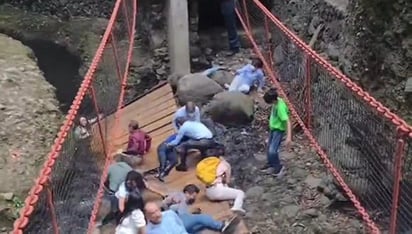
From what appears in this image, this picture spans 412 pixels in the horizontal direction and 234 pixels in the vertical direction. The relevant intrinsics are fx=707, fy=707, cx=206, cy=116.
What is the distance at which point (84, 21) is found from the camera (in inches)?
663

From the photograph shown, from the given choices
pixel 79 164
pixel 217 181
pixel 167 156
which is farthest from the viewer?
pixel 167 156

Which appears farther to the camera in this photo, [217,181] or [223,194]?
[217,181]

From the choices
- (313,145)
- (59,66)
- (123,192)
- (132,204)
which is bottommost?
(59,66)

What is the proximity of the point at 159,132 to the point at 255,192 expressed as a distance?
2.11m

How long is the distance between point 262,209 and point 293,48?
2149mm

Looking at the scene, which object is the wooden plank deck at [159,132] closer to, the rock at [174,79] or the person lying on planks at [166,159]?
the person lying on planks at [166,159]

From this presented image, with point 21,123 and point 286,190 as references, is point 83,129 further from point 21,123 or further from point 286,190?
point 21,123

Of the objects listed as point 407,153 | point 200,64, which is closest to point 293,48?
point 407,153

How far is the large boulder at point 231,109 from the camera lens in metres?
11.5

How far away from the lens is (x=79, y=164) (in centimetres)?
609

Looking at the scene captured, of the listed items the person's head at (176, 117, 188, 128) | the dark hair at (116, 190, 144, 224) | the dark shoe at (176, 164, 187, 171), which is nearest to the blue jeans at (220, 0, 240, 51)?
the person's head at (176, 117, 188, 128)

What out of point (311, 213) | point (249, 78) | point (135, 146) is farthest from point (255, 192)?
point (249, 78)

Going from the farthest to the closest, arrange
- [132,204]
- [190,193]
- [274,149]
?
[274,149], [190,193], [132,204]

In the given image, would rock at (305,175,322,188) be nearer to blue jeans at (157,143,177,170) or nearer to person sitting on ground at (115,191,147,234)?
blue jeans at (157,143,177,170)
